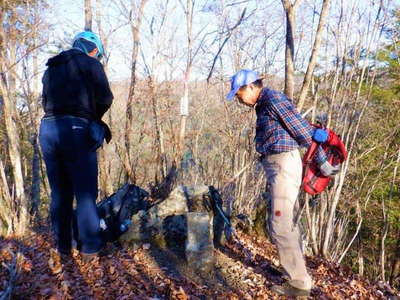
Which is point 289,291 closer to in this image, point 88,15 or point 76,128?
point 76,128

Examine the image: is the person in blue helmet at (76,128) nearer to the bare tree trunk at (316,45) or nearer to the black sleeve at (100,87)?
the black sleeve at (100,87)

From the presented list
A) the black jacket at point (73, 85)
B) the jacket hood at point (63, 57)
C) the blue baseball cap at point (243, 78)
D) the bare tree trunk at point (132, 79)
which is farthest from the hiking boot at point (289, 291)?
the bare tree trunk at point (132, 79)

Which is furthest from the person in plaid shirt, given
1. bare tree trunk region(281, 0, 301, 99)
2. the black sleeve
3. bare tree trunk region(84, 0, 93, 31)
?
bare tree trunk region(84, 0, 93, 31)

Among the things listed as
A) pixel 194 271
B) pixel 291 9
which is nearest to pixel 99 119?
pixel 194 271

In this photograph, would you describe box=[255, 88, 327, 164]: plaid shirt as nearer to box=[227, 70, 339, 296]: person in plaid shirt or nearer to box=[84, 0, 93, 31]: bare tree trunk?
box=[227, 70, 339, 296]: person in plaid shirt

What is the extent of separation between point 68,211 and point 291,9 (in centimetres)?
345

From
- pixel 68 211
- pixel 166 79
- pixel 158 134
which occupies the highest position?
pixel 166 79

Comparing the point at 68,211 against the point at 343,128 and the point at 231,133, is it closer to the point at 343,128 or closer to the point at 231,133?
the point at 343,128

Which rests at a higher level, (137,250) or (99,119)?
(99,119)

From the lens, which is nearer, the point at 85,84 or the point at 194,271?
the point at 85,84

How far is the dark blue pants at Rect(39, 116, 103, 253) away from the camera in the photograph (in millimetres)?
2639

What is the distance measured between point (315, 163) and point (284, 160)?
0.36 m

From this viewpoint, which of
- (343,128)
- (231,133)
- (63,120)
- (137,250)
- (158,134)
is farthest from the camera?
(231,133)

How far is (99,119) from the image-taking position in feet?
9.45
